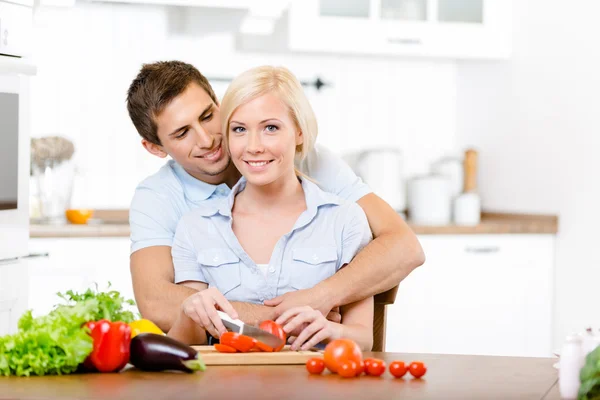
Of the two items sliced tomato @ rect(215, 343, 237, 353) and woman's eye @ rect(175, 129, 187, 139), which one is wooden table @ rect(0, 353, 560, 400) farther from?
woman's eye @ rect(175, 129, 187, 139)

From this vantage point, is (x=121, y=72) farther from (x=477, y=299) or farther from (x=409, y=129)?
(x=477, y=299)

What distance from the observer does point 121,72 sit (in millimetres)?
4223

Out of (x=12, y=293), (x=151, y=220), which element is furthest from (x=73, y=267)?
(x=151, y=220)

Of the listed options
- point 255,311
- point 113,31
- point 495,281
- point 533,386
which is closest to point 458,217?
point 495,281

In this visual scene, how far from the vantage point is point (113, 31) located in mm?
4230

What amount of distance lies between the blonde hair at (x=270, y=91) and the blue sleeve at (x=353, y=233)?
0.20 metres

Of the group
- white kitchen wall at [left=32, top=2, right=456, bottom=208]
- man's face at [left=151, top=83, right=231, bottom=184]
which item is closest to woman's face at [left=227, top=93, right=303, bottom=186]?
man's face at [left=151, top=83, right=231, bottom=184]

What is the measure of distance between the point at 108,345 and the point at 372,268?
2.60 feet

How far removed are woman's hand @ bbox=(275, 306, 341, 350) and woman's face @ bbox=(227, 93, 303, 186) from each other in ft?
1.18

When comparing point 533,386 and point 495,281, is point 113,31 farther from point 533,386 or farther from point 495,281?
point 533,386

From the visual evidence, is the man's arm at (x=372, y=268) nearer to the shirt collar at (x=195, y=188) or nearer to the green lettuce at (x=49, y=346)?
the shirt collar at (x=195, y=188)

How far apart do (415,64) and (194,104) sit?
2.45 meters

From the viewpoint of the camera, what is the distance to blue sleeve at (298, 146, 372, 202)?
8.08 feet

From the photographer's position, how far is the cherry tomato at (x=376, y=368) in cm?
160
